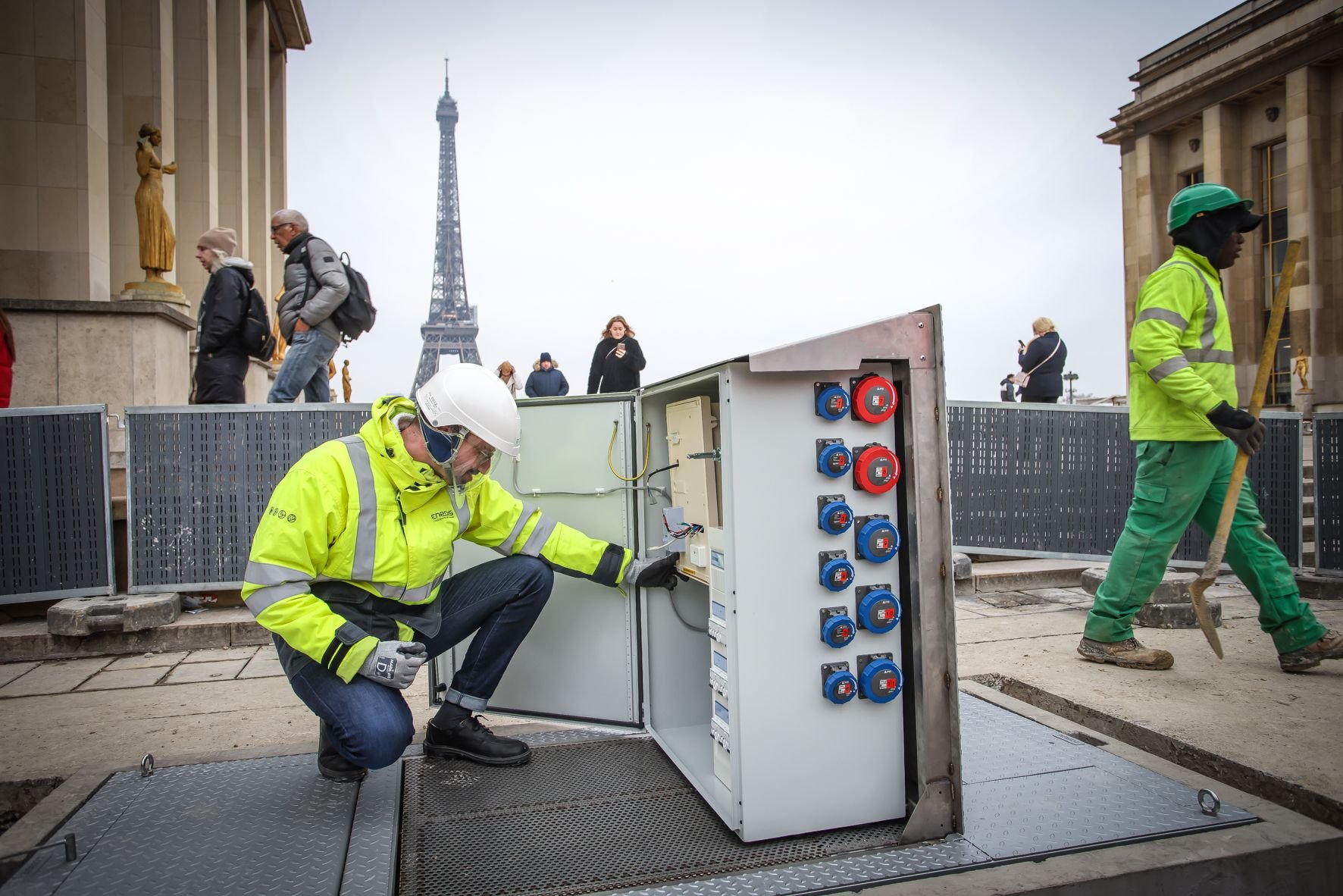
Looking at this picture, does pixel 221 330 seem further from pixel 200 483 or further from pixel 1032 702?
pixel 1032 702

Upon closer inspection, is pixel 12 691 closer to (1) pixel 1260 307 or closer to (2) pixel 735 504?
(2) pixel 735 504

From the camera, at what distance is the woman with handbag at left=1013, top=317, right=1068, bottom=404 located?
8.33 meters

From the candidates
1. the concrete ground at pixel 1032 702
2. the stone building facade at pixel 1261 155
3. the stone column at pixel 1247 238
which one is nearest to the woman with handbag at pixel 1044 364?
the concrete ground at pixel 1032 702

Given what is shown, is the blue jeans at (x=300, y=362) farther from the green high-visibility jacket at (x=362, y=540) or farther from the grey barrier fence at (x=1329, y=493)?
the grey barrier fence at (x=1329, y=493)

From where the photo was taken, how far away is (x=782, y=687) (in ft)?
8.00

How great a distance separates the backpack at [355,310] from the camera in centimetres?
602

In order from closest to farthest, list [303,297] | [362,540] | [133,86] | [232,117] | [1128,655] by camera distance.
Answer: [362,540] → [1128,655] → [303,297] → [133,86] → [232,117]

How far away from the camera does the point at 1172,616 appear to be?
4.86 meters

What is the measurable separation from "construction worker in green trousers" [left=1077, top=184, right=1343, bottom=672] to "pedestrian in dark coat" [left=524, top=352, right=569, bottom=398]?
785 centimetres

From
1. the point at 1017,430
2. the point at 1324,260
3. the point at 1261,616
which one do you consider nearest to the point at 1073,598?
the point at 1017,430

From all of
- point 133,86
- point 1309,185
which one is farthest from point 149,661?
point 1309,185

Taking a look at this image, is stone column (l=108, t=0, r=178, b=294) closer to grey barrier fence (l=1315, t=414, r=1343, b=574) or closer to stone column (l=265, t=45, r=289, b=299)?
stone column (l=265, t=45, r=289, b=299)

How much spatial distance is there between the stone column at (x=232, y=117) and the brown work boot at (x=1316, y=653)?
1970 centimetres

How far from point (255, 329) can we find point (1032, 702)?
5591 millimetres
